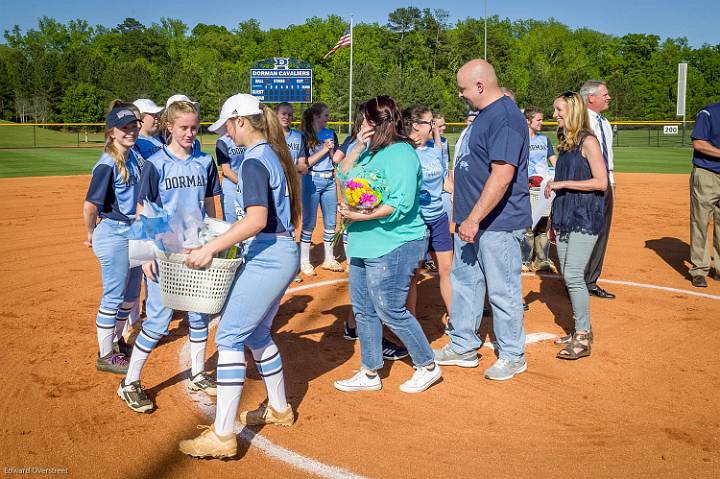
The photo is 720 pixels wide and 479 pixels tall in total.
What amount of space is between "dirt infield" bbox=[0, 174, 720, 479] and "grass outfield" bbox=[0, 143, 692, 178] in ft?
57.6

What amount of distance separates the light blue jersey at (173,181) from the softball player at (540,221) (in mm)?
5396

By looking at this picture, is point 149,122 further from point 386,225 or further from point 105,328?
point 386,225

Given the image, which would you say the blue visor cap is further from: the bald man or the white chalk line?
the bald man

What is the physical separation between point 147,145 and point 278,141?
2.48 meters

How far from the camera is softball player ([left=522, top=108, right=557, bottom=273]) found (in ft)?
30.8

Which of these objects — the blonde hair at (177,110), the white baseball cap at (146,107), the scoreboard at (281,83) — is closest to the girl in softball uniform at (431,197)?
the blonde hair at (177,110)

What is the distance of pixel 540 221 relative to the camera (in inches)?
382

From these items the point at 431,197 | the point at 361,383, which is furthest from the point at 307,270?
the point at 361,383

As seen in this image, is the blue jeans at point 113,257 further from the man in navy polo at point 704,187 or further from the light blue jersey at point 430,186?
the man in navy polo at point 704,187

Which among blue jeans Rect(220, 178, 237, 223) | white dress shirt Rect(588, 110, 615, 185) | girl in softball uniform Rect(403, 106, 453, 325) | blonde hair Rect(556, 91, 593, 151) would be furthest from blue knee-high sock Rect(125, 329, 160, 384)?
white dress shirt Rect(588, 110, 615, 185)

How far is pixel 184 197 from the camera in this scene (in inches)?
207

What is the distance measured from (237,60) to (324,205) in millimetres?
97102

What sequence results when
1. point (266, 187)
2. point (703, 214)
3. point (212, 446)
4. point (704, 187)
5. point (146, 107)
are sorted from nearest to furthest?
point (266, 187), point (212, 446), point (146, 107), point (704, 187), point (703, 214)

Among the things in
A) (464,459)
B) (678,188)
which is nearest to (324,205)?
(464,459)
